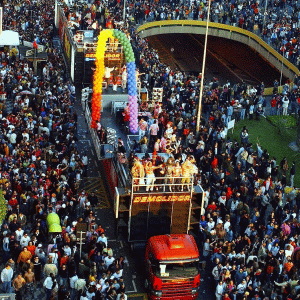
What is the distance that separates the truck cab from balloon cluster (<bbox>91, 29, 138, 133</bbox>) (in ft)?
36.4

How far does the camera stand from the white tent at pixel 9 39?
52188 millimetres

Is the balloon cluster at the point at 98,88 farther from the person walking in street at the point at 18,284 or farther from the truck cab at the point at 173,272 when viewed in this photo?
the person walking in street at the point at 18,284

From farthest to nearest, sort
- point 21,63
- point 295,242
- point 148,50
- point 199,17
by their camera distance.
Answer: point 199,17
point 148,50
point 21,63
point 295,242

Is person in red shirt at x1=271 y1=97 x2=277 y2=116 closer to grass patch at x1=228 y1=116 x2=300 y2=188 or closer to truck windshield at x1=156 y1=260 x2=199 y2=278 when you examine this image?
grass patch at x1=228 y1=116 x2=300 y2=188

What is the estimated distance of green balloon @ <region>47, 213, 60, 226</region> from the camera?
32.8 meters

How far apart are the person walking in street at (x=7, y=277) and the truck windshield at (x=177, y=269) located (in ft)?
17.6

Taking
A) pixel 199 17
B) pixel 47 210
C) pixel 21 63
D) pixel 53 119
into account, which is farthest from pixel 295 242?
pixel 199 17

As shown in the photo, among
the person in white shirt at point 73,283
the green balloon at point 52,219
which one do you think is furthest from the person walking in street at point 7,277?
the green balloon at point 52,219

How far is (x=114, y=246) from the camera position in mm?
34594

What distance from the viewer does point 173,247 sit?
100ft

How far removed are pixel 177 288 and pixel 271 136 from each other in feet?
69.0

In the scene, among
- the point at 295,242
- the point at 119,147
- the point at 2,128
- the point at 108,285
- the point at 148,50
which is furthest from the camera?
the point at 148,50

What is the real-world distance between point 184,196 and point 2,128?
12433 millimetres

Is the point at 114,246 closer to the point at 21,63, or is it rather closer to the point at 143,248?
the point at 143,248
